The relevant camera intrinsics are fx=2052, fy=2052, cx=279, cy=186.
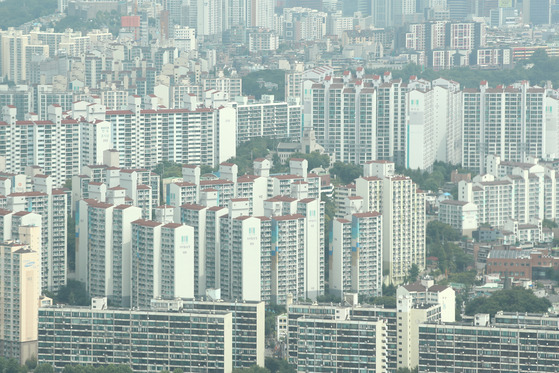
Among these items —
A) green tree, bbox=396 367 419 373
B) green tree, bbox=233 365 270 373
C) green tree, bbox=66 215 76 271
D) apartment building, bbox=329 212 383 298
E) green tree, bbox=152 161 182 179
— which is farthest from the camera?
green tree, bbox=152 161 182 179

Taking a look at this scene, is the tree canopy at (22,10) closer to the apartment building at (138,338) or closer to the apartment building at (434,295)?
the apartment building at (434,295)

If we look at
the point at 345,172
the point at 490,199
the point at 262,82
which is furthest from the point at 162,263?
the point at 262,82

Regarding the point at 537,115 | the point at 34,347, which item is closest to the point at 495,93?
the point at 537,115

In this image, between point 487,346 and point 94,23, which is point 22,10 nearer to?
point 94,23

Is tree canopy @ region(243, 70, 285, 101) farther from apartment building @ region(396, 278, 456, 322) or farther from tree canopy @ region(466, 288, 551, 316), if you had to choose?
apartment building @ region(396, 278, 456, 322)

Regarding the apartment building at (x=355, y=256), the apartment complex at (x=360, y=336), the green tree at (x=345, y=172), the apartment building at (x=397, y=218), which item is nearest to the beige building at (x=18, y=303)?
the apartment complex at (x=360, y=336)

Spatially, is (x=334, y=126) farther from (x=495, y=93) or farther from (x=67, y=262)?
(x=67, y=262)

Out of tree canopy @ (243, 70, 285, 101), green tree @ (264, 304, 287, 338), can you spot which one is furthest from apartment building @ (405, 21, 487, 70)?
green tree @ (264, 304, 287, 338)
